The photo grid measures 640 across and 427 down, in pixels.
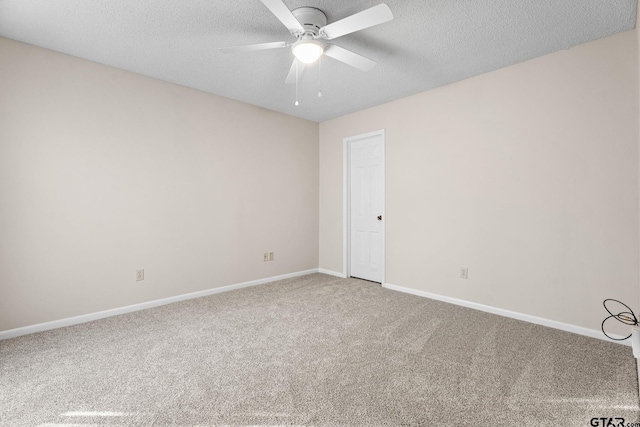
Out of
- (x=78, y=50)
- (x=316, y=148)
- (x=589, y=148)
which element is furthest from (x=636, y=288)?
(x=78, y=50)

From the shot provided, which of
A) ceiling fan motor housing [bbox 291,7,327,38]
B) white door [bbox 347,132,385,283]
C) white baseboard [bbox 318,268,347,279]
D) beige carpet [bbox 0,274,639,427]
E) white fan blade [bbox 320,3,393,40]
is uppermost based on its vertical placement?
ceiling fan motor housing [bbox 291,7,327,38]

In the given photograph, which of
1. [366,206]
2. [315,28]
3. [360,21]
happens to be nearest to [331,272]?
[366,206]

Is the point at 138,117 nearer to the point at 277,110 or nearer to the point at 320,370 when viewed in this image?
the point at 277,110

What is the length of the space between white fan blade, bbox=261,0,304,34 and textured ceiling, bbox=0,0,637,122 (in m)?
0.19

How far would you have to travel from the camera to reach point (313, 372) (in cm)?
202

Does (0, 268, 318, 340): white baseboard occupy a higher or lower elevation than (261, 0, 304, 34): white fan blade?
lower

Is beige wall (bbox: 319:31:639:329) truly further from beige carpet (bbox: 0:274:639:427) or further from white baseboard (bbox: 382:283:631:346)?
beige carpet (bbox: 0:274:639:427)

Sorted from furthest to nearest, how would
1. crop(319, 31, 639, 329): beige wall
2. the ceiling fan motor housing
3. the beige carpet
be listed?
crop(319, 31, 639, 329): beige wall < the ceiling fan motor housing < the beige carpet

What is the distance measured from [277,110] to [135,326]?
3.17 meters

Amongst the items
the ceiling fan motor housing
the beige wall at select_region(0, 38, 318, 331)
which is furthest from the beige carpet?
the ceiling fan motor housing

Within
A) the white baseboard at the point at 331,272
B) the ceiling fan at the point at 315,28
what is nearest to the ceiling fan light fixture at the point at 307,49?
the ceiling fan at the point at 315,28

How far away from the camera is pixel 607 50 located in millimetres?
2475

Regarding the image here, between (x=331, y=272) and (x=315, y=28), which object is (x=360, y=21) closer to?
(x=315, y=28)

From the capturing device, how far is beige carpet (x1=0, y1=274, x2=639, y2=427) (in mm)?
1617
